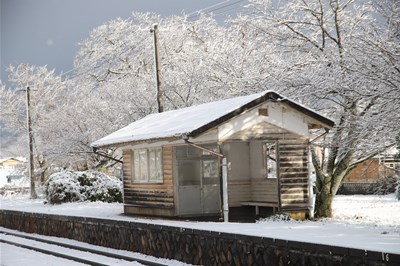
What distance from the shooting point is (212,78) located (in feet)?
94.8

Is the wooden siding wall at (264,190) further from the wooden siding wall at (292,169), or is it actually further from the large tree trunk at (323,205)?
the large tree trunk at (323,205)

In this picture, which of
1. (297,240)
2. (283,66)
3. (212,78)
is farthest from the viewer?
(212,78)

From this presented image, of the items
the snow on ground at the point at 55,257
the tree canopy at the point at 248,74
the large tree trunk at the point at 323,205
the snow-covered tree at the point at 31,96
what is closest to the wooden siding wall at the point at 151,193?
the snow on ground at the point at 55,257

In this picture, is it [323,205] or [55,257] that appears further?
[323,205]

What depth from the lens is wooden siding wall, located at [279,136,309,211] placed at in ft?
65.9

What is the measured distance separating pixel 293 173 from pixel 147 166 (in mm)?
5411

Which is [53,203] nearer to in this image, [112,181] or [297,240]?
[112,181]

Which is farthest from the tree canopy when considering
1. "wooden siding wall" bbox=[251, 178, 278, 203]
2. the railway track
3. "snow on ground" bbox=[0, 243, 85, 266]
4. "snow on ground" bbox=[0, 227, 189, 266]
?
"snow on ground" bbox=[0, 243, 85, 266]

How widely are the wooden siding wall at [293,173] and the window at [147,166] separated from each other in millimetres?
4318

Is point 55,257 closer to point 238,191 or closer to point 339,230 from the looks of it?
point 238,191

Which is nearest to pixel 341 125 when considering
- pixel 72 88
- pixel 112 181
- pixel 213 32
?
pixel 112 181

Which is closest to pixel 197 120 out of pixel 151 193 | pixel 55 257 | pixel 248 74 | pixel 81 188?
pixel 151 193

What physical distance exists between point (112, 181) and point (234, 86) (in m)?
12.2

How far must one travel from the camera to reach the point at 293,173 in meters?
20.3
